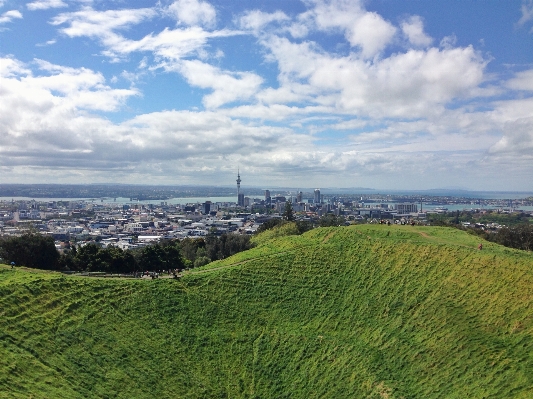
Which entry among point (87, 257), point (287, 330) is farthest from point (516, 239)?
point (87, 257)

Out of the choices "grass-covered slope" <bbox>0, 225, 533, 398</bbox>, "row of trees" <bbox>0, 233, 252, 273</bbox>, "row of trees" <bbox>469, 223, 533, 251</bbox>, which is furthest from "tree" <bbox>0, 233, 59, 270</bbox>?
"row of trees" <bbox>469, 223, 533, 251</bbox>

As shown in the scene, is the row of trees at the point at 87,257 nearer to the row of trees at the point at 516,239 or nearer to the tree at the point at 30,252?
the tree at the point at 30,252

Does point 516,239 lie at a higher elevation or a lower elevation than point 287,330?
higher

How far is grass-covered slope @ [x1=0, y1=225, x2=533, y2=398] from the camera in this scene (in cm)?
2108

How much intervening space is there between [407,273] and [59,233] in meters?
119

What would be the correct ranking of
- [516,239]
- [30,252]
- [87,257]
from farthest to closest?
[516,239] → [30,252] → [87,257]

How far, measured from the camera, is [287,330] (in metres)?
26.7

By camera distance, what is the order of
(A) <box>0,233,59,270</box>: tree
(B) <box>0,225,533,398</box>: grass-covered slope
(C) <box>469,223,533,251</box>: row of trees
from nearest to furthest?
(B) <box>0,225,533,398</box>: grass-covered slope < (A) <box>0,233,59,270</box>: tree < (C) <box>469,223,533,251</box>: row of trees

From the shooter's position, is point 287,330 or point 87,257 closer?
point 287,330

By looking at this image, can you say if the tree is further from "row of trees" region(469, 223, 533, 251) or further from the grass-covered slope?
"row of trees" region(469, 223, 533, 251)

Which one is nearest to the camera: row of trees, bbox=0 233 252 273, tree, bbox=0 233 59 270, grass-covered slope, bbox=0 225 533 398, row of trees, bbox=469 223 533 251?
grass-covered slope, bbox=0 225 533 398

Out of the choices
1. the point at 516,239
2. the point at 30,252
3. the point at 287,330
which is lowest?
the point at 287,330

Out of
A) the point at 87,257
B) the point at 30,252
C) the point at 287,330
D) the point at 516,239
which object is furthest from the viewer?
the point at 516,239

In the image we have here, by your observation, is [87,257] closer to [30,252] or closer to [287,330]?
[30,252]
